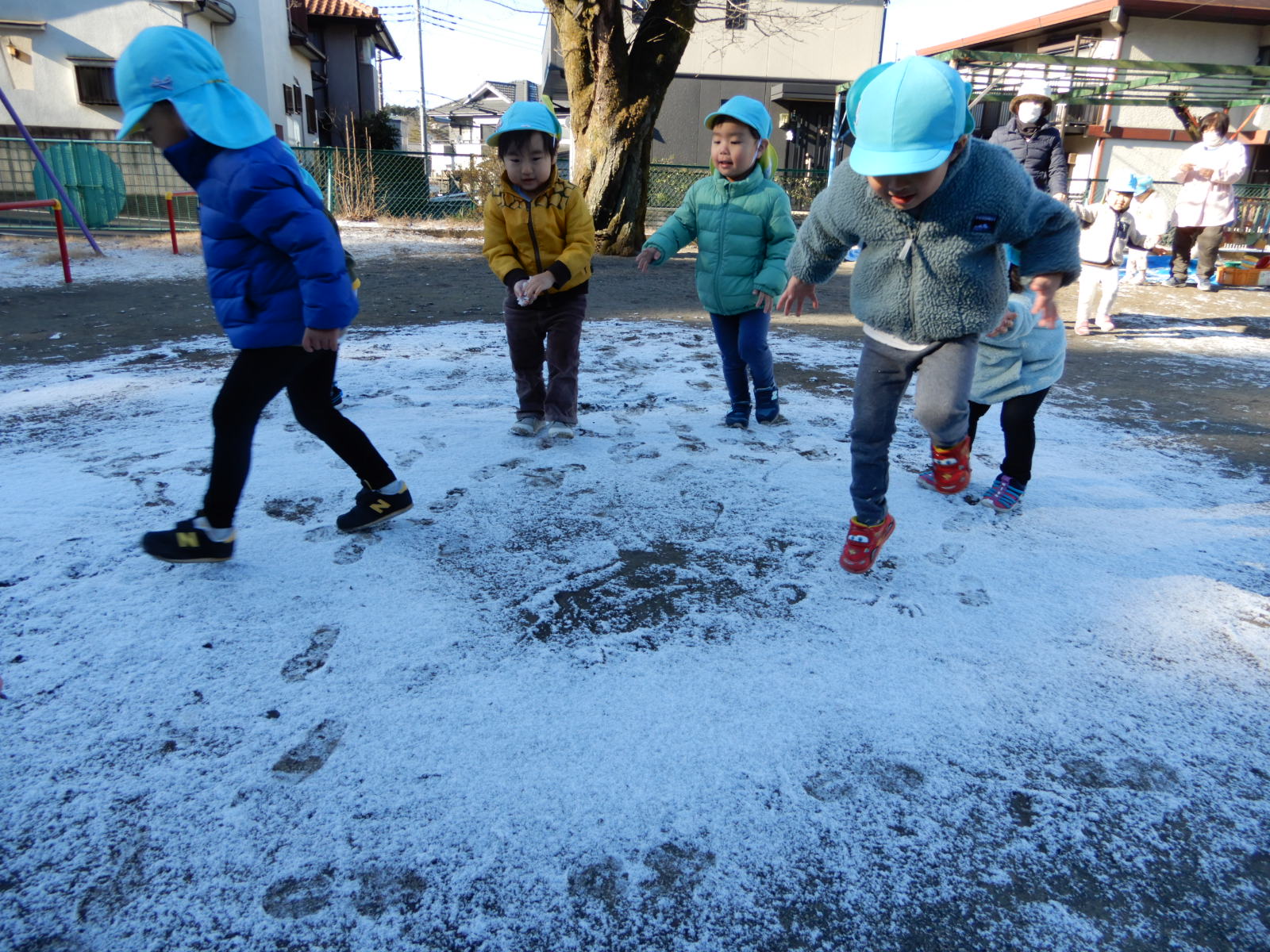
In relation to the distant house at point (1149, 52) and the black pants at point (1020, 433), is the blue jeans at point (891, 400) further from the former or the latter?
the distant house at point (1149, 52)

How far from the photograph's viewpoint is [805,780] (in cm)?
169

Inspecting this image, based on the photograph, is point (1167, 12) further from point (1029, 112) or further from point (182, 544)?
point (182, 544)

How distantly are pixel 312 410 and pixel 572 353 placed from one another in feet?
4.28

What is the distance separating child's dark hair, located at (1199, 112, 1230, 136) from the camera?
868 cm

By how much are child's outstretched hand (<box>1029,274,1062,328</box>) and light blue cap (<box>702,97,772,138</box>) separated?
1.43 m

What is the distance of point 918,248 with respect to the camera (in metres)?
2.28

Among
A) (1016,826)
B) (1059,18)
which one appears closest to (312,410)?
(1016,826)

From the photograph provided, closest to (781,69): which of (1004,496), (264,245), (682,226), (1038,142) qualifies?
(1038,142)

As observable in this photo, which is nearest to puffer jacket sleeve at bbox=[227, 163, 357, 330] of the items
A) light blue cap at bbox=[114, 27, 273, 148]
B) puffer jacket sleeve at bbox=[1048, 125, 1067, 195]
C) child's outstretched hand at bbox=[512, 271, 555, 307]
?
light blue cap at bbox=[114, 27, 273, 148]

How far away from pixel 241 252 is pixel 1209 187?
9857mm

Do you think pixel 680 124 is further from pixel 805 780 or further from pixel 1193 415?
pixel 805 780

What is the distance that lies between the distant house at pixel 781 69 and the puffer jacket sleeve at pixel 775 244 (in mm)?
23129

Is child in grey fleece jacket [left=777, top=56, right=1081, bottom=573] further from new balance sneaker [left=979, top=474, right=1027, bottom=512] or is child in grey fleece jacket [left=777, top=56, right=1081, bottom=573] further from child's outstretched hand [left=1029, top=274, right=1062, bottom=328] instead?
new balance sneaker [left=979, top=474, right=1027, bottom=512]

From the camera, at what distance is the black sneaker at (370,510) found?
272 cm
